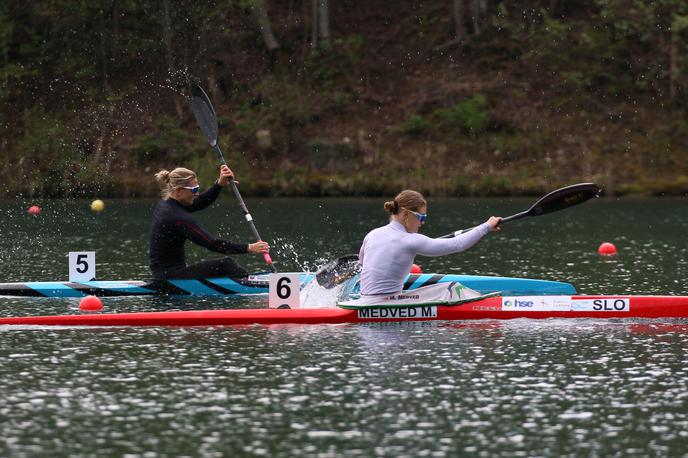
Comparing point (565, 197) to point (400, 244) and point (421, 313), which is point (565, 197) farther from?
point (400, 244)

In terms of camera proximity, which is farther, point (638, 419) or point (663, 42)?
point (663, 42)

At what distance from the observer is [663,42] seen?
1768 inches

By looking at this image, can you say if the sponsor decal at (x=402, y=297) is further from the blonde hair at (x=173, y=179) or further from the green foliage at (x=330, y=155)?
the green foliage at (x=330, y=155)

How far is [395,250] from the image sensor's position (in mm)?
13961

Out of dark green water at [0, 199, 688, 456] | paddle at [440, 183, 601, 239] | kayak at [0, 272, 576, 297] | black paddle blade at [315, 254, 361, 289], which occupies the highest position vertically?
paddle at [440, 183, 601, 239]

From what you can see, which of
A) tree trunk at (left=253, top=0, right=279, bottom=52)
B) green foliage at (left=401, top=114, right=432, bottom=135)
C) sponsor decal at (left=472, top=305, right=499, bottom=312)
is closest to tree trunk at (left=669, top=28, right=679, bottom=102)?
green foliage at (left=401, top=114, right=432, bottom=135)

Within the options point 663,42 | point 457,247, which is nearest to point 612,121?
point 663,42

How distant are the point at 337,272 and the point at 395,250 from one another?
2133mm

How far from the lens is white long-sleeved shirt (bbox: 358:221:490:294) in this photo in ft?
45.4

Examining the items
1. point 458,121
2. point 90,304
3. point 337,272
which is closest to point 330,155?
point 458,121

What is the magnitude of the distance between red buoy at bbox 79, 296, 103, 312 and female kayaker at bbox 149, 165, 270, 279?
1.39 m

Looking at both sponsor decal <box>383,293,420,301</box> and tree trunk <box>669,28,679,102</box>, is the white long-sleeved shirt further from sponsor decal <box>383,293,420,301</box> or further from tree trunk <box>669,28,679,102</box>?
tree trunk <box>669,28,679,102</box>

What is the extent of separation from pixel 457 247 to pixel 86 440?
576cm

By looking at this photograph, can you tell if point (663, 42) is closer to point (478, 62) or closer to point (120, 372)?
point (478, 62)
